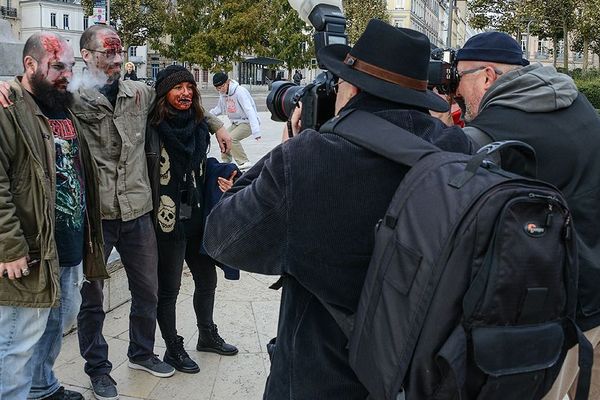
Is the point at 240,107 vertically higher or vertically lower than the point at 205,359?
higher

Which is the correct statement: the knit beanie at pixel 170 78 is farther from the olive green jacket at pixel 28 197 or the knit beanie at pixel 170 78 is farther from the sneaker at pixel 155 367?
the sneaker at pixel 155 367

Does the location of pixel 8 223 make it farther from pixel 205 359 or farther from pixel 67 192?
pixel 205 359

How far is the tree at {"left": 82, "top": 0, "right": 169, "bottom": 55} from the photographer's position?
46.7 m

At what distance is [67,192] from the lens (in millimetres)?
3037

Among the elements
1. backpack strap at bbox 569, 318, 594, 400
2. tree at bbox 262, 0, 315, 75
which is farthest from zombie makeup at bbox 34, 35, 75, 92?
tree at bbox 262, 0, 315, 75

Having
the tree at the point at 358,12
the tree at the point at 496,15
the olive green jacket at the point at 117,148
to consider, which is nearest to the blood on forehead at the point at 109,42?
the olive green jacket at the point at 117,148

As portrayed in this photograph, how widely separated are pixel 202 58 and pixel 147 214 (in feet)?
137

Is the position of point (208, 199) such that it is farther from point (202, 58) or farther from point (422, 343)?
point (202, 58)

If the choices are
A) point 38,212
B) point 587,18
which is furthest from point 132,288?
point 587,18

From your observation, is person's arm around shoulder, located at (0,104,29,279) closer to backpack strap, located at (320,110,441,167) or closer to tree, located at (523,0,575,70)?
backpack strap, located at (320,110,441,167)

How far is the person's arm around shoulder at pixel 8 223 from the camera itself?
2.67 m

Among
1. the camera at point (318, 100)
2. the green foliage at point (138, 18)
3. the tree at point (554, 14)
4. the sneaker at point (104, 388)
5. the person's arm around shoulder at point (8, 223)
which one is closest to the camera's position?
the camera at point (318, 100)

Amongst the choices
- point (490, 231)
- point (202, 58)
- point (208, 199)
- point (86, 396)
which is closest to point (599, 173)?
point (490, 231)

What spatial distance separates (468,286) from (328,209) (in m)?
0.44
